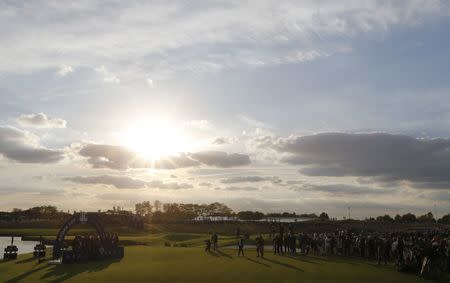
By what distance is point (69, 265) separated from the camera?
35531 millimetres

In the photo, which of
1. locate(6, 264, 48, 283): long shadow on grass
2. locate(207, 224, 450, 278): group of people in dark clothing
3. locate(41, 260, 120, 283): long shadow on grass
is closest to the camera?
locate(6, 264, 48, 283): long shadow on grass

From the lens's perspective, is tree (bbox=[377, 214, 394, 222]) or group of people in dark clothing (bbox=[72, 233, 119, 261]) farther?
tree (bbox=[377, 214, 394, 222])

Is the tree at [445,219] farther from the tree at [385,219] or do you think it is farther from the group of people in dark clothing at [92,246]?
the group of people in dark clothing at [92,246]

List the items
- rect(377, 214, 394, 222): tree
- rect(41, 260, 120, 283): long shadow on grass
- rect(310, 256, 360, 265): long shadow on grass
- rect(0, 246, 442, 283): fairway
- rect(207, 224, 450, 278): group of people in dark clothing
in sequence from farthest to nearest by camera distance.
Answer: rect(377, 214, 394, 222): tree → rect(310, 256, 360, 265): long shadow on grass → rect(41, 260, 120, 283): long shadow on grass → rect(207, 224, 450, 278): group of people in dark clothing → rect(0, 246, 442, 283): fairway

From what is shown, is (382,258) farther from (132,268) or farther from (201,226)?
(201,226)

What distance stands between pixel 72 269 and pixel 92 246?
19.4ft

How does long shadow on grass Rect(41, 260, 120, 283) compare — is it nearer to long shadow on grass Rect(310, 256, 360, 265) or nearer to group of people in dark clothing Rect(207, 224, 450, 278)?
group of people in dark clothing Rect(207, 224, 450, 278)

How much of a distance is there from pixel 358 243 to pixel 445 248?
988 centimetres

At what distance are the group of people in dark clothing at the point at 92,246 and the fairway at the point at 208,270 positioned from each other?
146cm

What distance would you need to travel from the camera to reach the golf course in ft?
93.2

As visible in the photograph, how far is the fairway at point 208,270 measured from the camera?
28.4 m

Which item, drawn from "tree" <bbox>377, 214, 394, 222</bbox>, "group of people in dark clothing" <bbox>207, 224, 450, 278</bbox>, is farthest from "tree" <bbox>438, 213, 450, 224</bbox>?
"group of people in dark clothing" <bbox>207, 224, 450, 278</bbox>

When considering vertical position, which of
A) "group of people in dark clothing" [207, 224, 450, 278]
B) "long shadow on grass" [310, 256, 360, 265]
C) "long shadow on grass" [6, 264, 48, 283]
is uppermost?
"group of people in dark clothing" [207, 224, 450, 278]

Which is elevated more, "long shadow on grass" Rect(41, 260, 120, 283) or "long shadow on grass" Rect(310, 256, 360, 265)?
"long shadow on grass" Rect(310, 256, 360, 265)
